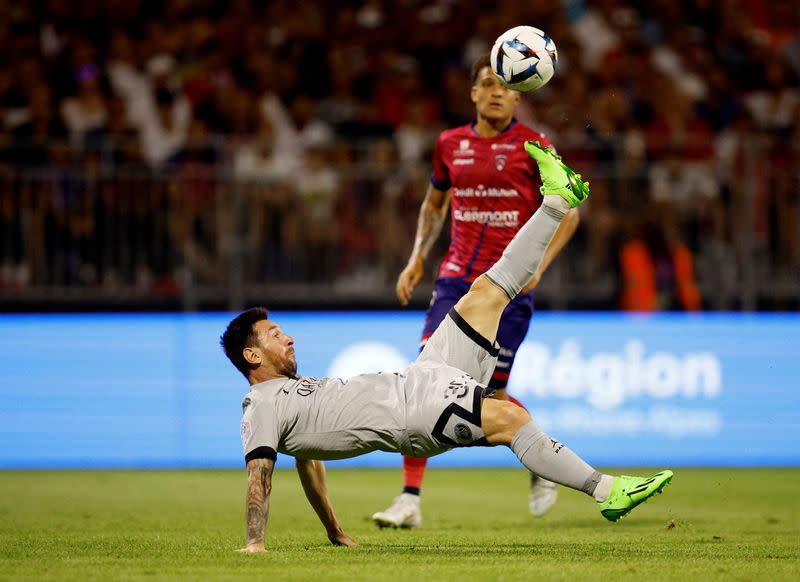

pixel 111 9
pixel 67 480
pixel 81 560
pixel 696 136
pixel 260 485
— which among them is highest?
pixel 111 9

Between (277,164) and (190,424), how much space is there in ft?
10.6

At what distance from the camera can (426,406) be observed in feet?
22.8

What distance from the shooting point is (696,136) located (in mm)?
16062

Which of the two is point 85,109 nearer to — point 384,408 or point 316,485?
point 316,485

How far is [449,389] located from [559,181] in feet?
4.31

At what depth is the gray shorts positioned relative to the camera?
22.6 feet

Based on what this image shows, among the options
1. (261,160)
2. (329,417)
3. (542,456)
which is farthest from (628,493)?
(261,160)

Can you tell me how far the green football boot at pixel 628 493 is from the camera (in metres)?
6.76

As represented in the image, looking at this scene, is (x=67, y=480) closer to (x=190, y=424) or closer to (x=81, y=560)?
(x=190, y=424)

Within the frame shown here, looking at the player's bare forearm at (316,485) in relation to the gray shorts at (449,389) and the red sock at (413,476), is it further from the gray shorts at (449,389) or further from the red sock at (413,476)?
the red sock at (413,476)

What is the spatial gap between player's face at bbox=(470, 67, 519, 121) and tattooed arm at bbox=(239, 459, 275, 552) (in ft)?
11.2

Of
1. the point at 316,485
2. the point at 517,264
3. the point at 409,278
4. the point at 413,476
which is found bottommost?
the point at 413,476

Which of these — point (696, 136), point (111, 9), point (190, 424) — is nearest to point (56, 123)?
point (111, 9)

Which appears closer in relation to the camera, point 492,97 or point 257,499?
point 257,499
